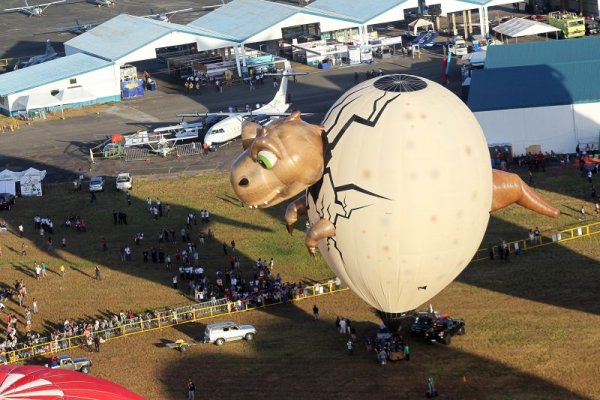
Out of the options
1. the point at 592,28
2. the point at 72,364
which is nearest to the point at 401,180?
the point at 72,364

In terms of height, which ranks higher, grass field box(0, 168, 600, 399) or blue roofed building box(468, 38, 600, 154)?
blue roofed building box(468, 38, 600, 154)

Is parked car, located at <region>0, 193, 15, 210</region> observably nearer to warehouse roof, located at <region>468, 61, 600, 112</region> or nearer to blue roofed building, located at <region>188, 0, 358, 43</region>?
warehouse roof, located at <region>468, 61, 600, 112</region>

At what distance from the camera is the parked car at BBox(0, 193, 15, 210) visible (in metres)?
78.0

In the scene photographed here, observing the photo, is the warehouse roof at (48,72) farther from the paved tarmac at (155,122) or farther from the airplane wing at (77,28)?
the airplane wing at (77,28)

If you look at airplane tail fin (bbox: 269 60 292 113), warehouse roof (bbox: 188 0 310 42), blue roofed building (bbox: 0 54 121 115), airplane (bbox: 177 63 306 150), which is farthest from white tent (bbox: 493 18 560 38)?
blue roofed building (bbox: 0 54 121 115)

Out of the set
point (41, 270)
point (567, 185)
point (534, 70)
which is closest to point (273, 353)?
point (41, 270)

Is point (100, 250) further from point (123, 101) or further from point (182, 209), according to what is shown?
point (123, 101)

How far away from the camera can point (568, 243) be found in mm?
63750

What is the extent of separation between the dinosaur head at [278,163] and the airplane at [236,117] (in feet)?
137

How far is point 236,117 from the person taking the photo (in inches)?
3445

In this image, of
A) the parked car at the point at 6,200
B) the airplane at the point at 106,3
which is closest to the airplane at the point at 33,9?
the airplane at the point at 106,3

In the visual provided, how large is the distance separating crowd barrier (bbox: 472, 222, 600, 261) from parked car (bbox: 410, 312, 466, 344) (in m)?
8.54

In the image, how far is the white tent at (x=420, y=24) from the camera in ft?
362

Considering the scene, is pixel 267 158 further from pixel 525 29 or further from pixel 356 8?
pixel 356 8
